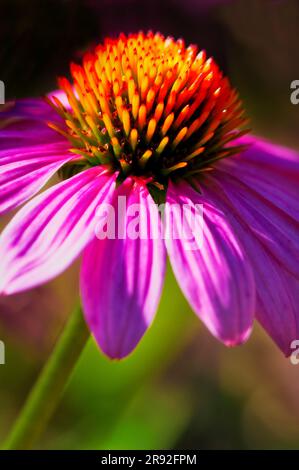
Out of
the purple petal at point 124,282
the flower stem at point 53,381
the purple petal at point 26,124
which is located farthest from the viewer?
the purple petal at point 26,124

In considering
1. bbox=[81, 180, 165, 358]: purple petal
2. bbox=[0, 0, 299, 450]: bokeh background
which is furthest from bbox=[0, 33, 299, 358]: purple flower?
bbox=[0, 0, 299, 450]: bokeh background

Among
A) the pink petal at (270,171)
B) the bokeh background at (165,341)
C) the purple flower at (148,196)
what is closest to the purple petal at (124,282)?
the purple flower at (148,196)

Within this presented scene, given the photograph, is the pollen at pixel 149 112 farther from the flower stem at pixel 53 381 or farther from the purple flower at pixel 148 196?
the flower stem at pixel 53 381

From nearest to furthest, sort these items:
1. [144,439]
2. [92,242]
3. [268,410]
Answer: [92,242], [144,439], [268,410]

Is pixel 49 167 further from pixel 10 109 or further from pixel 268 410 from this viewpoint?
pixel 268 410

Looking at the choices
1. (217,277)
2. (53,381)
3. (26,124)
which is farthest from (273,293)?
(26,124)

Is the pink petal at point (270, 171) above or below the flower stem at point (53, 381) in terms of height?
above
